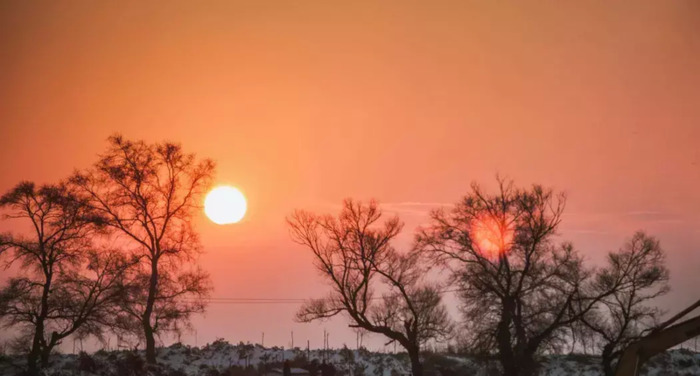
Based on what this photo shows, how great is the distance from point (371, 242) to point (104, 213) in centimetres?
1493

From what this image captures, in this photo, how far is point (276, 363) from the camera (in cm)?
5181

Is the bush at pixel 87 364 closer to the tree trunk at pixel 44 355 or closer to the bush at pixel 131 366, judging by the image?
the bush at pixel 131 366

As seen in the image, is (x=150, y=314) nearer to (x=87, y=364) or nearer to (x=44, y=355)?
(x=87, y=364)

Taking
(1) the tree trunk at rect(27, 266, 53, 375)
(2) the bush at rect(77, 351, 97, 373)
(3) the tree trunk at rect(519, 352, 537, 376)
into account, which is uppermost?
(1) the tree trunk at rect(27, 266, 53, 375)

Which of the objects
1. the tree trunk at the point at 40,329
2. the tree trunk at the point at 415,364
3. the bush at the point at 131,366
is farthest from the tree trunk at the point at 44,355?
the tree trunk at the point at 415,364

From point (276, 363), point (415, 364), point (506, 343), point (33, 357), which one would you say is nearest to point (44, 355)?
point (33, 357)

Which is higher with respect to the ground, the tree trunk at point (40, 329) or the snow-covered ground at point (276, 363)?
the tree trunk at point (40, 329)

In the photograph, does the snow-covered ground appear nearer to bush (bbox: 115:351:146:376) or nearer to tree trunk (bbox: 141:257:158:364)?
bush (bbox: 115:351:146:376)

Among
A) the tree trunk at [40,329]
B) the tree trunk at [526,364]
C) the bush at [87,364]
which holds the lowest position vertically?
the tree trunk at [526,364]

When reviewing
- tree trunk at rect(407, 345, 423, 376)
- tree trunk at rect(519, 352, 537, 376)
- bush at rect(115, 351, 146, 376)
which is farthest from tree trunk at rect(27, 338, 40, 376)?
tree trunk at rect(519, 352, 537, 376)

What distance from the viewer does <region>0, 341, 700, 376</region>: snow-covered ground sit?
109 ft

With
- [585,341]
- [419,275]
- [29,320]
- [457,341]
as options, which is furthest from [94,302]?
[585,341]

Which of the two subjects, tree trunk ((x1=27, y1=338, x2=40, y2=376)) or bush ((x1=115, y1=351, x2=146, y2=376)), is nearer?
tree trunk ((x1=27, y1=338, x2=40, y2=376))

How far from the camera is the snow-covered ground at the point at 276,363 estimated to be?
33.1m
